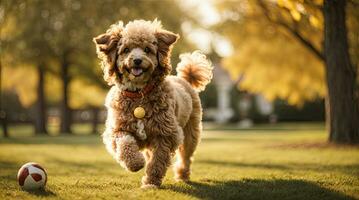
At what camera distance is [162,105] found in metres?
6.73

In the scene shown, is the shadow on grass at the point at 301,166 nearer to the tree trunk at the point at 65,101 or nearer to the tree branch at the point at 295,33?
the tree branch at the point at 295,33

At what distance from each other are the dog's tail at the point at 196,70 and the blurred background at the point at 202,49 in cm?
332

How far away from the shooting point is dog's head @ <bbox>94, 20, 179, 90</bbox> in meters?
6.41

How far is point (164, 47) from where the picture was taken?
6.76 meters

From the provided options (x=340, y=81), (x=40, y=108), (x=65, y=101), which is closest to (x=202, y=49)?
(x=65, y=101)

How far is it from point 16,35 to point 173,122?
21.2m

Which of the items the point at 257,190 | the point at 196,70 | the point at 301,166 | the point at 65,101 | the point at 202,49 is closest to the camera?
the point at 257,190

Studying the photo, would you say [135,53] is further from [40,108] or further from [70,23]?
[40,108]

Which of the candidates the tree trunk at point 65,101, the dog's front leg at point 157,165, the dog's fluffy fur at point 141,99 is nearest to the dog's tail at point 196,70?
the dog's fluffy fur at point 141,99

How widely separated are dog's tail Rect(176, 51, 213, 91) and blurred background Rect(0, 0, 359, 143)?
3319 millimetres

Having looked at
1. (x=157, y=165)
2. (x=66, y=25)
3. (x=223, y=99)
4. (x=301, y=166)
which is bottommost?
(x=301, y=166)

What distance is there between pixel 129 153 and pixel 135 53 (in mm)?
1132

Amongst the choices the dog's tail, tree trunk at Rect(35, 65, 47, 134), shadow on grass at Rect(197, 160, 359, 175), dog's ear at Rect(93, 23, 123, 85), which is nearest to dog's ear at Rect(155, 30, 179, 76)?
dog's ear at Rect(93, 23, 123, 85)

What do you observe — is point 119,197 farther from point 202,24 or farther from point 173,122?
point 202,24
